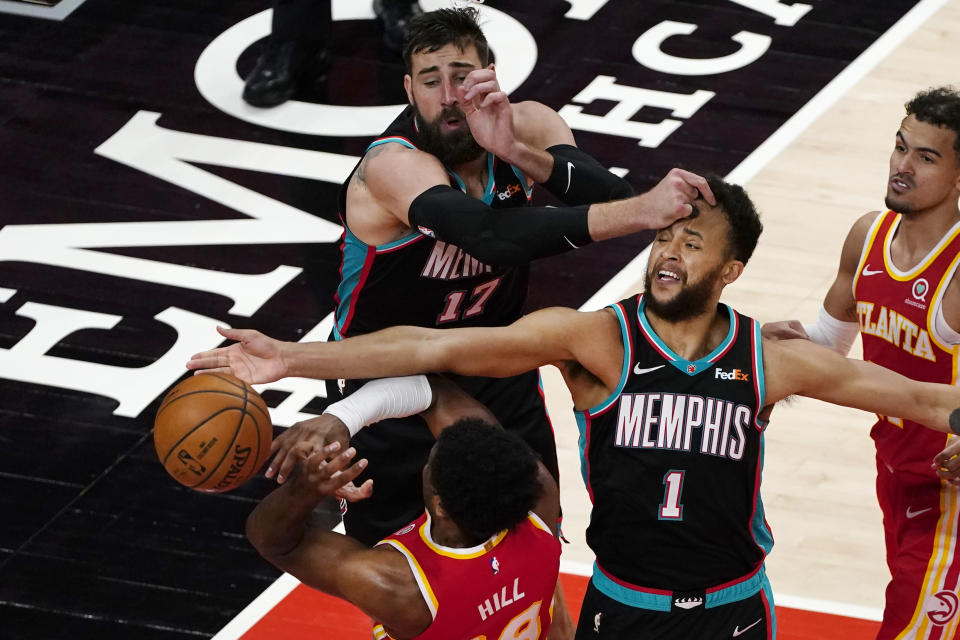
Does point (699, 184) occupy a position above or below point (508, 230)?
above

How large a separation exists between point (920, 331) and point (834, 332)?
0.52 m

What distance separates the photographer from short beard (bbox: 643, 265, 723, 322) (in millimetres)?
4918

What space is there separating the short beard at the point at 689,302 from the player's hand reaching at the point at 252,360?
1.19 meters

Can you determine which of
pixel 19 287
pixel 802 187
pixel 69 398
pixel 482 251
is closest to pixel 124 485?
pixel 69 398

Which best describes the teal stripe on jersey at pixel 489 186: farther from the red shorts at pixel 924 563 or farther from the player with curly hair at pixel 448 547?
the red shorts at pixel 924 563

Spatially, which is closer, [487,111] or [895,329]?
[487,111]

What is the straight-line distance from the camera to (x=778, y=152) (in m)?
9.70

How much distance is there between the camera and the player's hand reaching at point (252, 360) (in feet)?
16.6

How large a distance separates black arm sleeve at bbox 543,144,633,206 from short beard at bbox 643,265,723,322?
0.81 meters

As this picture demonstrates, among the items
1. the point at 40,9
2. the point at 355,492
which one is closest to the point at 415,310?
the point at 355,492

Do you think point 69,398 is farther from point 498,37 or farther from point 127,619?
point 498,37

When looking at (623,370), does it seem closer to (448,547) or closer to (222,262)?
(448,547)

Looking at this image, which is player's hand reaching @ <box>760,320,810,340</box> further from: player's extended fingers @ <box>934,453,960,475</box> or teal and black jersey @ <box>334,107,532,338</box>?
teal and black jersey @ <box>334,107,532,338</box>

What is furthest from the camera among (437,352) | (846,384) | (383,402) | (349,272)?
(349,272)
